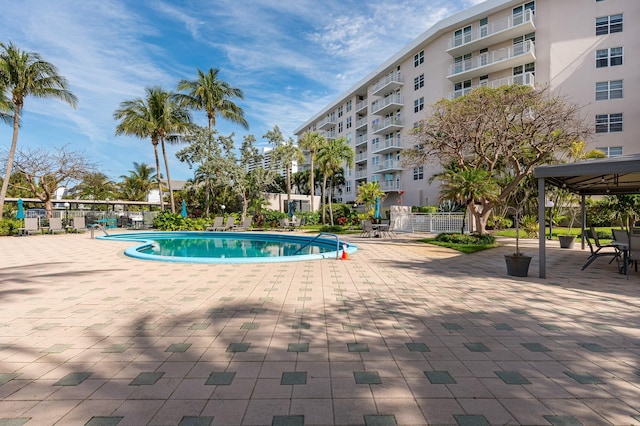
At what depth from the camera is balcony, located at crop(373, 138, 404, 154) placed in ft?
116

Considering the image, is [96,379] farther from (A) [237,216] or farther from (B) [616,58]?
(B) [616,58]

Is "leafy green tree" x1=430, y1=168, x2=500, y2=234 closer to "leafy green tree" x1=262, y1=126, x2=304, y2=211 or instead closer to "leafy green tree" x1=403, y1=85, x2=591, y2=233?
"leafy green tree" x1=403, y1=85, x2=591, y2=233

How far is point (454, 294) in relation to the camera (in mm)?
6039

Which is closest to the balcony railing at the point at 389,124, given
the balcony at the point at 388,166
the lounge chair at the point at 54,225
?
the balcony at the point at 388,166


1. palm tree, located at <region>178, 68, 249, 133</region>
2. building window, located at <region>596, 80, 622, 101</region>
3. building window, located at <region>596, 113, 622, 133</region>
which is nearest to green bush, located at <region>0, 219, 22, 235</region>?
palm tree, located at <region>178, 68, 249, 133</region>

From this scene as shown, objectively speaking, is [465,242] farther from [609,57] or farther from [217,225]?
[609,57]

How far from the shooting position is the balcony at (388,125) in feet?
115

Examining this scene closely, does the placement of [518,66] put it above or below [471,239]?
above

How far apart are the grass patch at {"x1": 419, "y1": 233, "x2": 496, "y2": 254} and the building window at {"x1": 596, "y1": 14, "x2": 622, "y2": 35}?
20.5 m

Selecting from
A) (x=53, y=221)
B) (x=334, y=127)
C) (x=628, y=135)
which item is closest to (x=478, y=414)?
(x=53, y=221)

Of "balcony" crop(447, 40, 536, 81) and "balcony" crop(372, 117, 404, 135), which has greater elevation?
"balcony" crop(447, 40, 536, 81)

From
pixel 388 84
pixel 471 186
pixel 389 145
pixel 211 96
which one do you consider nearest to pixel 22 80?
pixel 211 96

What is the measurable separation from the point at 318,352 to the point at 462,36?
109ft

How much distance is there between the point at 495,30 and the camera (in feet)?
86.3
